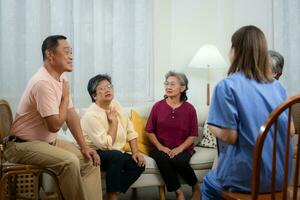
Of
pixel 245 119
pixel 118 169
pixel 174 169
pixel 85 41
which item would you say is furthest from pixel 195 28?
pixel 245 119

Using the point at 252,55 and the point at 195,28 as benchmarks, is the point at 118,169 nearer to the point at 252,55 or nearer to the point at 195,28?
the point at 252,55

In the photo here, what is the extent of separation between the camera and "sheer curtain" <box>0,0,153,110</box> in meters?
3.69

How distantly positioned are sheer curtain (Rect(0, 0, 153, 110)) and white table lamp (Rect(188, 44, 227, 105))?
0.48m

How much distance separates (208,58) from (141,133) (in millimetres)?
1070

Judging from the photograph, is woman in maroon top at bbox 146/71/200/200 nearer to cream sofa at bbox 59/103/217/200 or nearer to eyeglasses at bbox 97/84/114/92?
cream sofa at bbox 59/103/217/200

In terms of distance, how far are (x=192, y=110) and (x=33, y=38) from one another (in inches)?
62.2

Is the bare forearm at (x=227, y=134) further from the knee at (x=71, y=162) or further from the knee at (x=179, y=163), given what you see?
the knee at (x=179, y=163)

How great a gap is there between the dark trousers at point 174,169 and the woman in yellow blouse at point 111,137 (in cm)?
14

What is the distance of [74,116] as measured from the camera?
2777 mm

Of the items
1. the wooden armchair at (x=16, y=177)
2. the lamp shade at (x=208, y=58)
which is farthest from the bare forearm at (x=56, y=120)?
the lamp shade at (x=208, y=58)

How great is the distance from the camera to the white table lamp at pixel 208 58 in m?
3.95

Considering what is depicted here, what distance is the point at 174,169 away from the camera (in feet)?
10.0

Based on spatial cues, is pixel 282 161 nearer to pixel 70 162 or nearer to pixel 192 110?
pixel 70 162

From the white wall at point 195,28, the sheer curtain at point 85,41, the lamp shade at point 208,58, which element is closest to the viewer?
the sheer curtain at point 85,41
